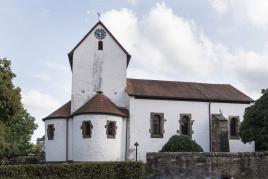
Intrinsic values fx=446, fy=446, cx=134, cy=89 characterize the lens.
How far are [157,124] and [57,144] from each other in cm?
954

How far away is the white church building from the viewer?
38.8 metres

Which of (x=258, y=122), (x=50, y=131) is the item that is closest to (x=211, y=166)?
(x=258, y=122)

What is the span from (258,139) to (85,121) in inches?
571

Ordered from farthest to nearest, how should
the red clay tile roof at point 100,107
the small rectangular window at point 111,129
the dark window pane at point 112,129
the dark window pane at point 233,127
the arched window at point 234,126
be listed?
the dark window pane at point 233,127, the arched window at point 234,126, the dark window pane at point 112,129, the small rectangular window at point 111,129, the red clay tile roof at point 100,107

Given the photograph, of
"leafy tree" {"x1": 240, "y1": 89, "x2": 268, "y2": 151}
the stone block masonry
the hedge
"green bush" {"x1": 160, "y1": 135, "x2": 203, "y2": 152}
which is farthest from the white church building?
the stone block masonry

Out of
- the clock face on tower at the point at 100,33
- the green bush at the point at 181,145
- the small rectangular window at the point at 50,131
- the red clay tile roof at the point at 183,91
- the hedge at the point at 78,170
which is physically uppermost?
the clock face on tower at the point at 100,33

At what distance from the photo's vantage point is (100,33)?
42094mm

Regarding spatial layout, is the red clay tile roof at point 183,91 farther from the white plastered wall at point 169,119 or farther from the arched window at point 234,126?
the arched window at point 234,126

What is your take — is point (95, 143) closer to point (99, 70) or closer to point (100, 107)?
point (100, 107)

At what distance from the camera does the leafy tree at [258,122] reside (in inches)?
1334

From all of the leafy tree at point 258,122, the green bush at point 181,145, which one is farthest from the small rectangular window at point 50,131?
the leafy tree at point 258,122

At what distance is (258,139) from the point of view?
35094mm

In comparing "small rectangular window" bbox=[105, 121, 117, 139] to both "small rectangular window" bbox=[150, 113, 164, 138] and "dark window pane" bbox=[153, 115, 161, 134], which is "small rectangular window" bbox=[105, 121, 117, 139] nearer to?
"small rectangular window" bbox=[150, 113, 164, 138]

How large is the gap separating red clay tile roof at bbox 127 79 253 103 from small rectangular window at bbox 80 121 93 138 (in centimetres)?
525
